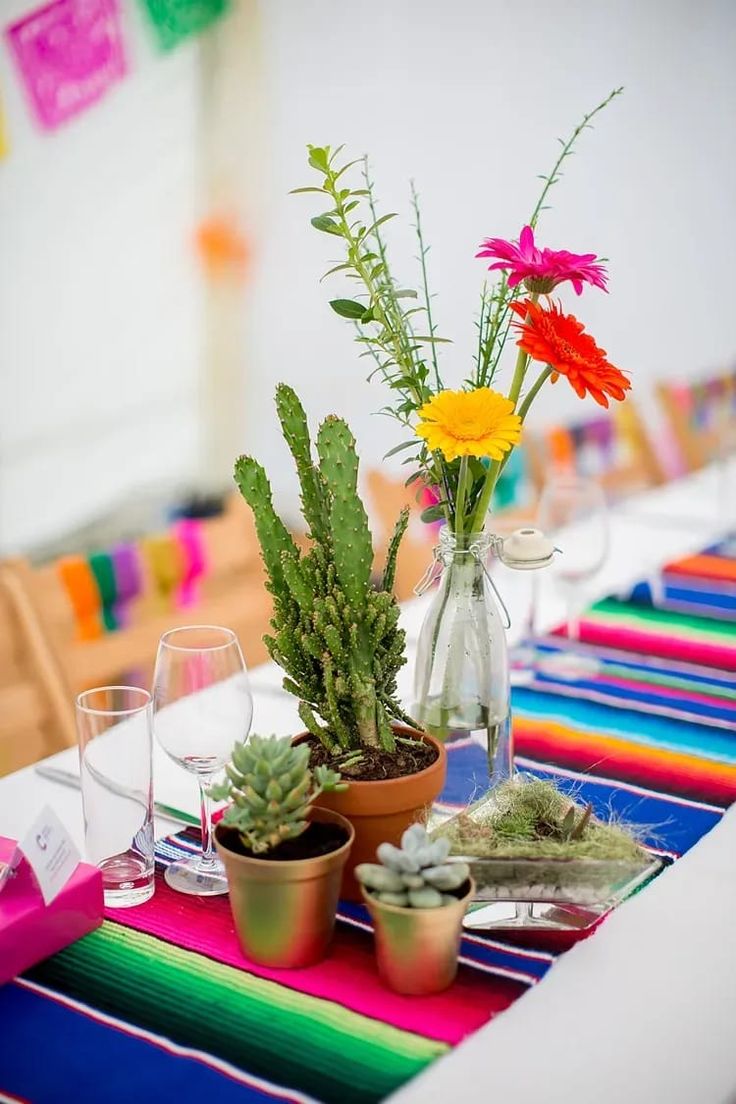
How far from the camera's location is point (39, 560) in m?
3.55

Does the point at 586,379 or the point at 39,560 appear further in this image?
the point at 39,560

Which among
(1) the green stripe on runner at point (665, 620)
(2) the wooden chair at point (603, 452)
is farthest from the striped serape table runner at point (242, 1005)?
(2) the wooden chair at point (603, 452)

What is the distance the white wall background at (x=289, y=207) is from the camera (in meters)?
3.42

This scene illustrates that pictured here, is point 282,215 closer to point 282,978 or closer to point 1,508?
point 1,508

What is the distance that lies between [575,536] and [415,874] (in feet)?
2.95

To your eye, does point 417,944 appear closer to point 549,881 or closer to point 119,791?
point 549,881

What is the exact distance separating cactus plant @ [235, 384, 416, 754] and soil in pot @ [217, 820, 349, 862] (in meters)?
0.09

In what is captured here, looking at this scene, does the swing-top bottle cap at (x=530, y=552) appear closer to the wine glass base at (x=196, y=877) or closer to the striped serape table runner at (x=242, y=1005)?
the striped serape table runner at (x=242, y=1005)

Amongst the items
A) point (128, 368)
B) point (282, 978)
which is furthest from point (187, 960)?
point (128, 368)

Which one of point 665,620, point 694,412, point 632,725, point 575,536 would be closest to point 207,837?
point 632,725

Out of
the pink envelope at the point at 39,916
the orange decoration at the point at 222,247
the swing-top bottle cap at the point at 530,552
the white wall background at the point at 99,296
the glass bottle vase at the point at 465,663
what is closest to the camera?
the pink envelope at the point at 39,916

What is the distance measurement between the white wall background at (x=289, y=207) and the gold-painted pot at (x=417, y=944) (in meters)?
2.71

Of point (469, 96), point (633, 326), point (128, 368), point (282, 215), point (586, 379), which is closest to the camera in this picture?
point (586, 379)

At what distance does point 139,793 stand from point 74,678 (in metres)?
1.07
